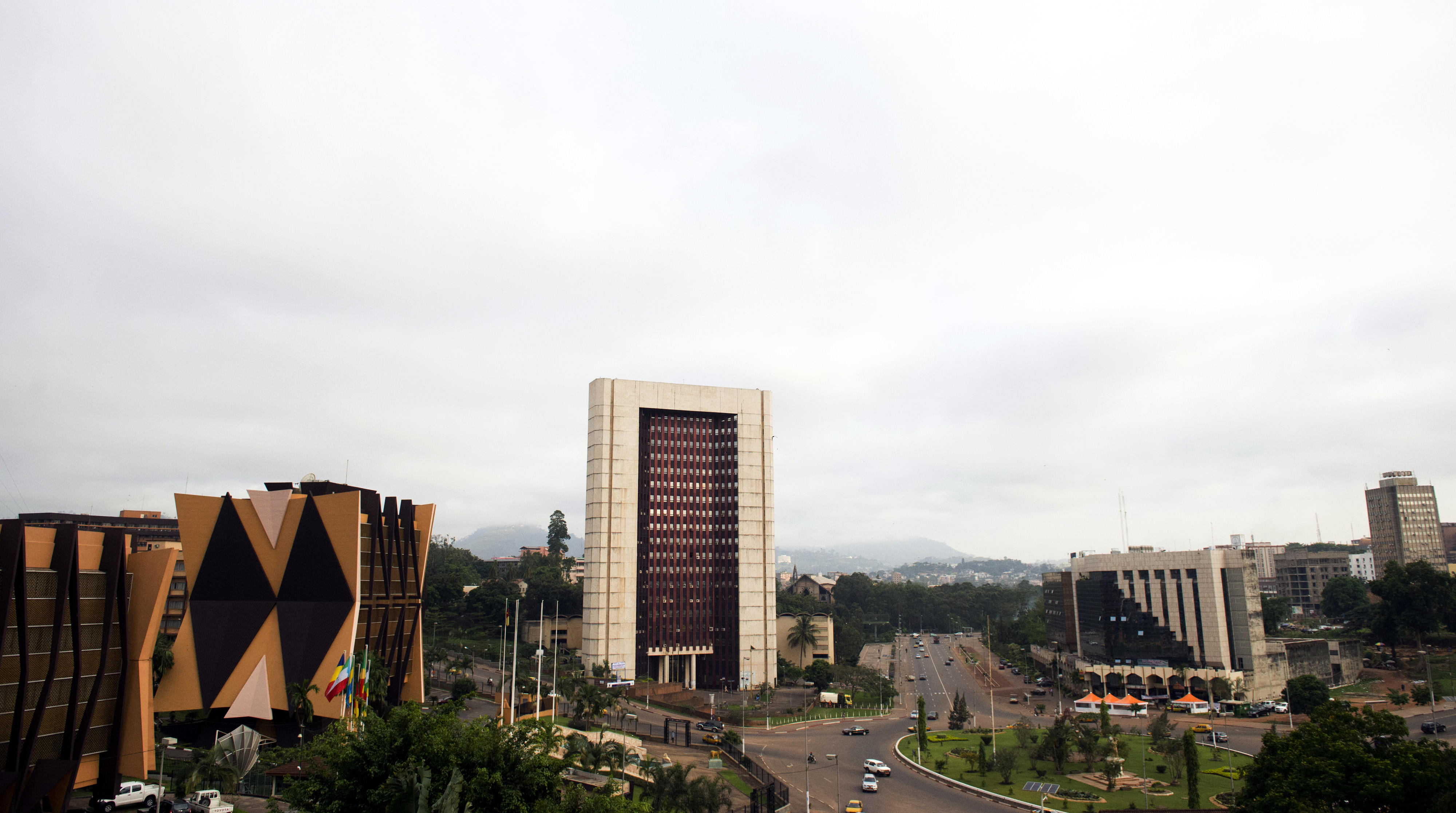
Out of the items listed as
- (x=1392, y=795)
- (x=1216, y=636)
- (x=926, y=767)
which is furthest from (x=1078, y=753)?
(x=1216, y=636)

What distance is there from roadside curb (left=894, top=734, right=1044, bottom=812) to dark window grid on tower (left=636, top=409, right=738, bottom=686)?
180 feet

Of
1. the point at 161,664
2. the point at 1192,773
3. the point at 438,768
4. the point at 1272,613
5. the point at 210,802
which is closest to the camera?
the point at 438,768

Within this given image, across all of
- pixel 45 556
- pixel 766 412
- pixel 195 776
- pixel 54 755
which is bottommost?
pixel 195 776

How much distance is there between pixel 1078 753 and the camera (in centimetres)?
7812

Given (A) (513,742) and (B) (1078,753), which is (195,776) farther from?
(B) (1078,753)

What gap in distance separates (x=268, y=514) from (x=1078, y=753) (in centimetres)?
7646

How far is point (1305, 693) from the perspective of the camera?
10025cm

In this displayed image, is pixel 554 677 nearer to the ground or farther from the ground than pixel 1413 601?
nearer to the ground

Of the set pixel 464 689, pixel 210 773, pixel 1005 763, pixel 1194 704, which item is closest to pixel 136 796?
pixel 210 773

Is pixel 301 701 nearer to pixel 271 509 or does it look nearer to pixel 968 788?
pixel 271 509

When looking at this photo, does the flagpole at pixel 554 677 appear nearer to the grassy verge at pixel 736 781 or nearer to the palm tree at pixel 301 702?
the grassy verge at pixel 736 781

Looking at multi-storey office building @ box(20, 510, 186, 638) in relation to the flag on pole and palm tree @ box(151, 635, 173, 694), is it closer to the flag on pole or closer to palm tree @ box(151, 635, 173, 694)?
palm tree @ box(151, 635, 173, 694)

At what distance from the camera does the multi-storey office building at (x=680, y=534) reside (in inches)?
5037

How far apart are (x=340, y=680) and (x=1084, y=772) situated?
63388 millimetres
